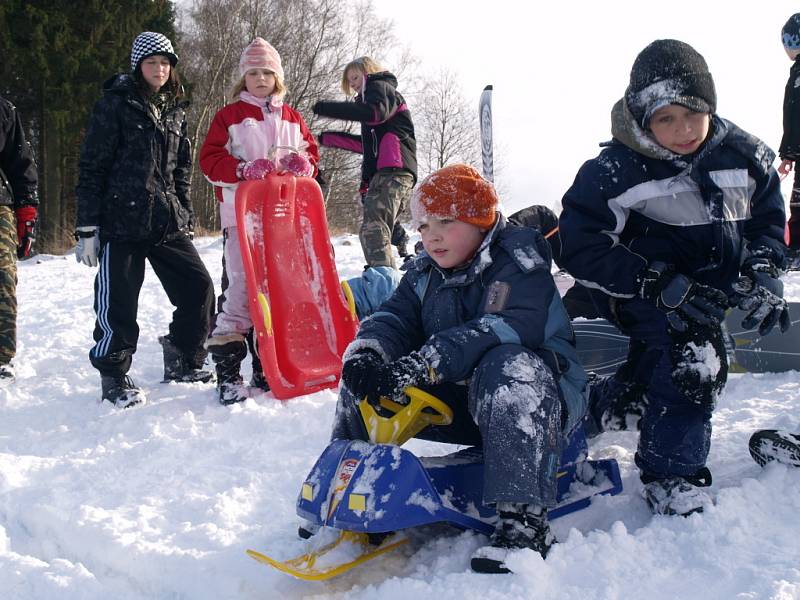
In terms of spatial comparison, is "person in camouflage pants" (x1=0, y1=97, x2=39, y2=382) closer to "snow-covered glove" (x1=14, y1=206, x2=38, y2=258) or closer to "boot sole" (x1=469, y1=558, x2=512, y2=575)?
"snow-covered glove" (x1=14, y1=206, x2=38, y2=258)

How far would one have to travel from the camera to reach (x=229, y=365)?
12.6 ft

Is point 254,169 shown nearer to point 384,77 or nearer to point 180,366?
point 180,366

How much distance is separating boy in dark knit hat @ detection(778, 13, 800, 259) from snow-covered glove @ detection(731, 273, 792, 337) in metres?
2.42

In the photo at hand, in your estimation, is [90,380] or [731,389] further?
[90,380]

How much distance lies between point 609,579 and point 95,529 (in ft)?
5.14

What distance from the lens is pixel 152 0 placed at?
18016mm

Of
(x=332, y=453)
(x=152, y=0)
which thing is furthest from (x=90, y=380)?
(x=152, y=0)

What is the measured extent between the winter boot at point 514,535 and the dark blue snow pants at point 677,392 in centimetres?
53

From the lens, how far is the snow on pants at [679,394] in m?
2.23

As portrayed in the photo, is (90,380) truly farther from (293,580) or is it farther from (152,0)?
(152,0)

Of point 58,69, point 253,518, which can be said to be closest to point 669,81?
point 253,518

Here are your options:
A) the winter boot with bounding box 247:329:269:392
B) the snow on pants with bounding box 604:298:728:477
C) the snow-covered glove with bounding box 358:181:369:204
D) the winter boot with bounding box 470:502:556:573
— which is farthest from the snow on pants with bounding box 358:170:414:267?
the winter boot with bounding box 470:502:556:573

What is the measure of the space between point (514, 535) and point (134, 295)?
277 cm

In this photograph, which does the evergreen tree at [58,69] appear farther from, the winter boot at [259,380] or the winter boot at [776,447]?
the winter boot at [776,447]
